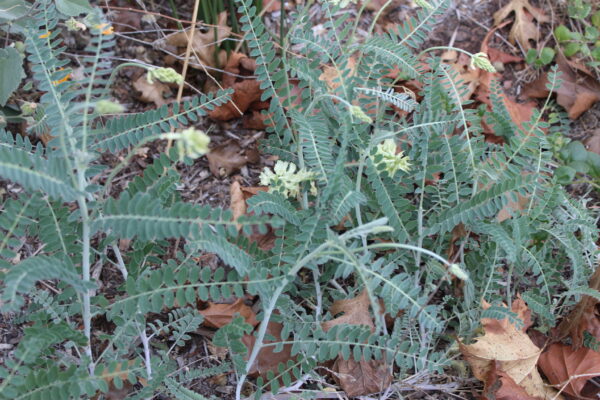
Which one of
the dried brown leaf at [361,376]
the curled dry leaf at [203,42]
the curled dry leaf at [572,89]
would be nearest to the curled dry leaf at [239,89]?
the curled dry leaf at [203,42]

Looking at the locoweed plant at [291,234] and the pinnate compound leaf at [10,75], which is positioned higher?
the pinnate compound leaf at [10,75]

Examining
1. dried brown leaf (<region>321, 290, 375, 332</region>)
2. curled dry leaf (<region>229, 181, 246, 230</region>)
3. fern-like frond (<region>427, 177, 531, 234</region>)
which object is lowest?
dried brown leaf (<region>321, 290, 375, 332</region>)

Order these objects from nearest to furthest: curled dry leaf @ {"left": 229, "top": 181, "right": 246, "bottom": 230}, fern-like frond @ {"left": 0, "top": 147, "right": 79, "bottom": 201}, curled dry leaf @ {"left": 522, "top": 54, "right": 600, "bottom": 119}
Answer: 1. fern-like frond @ {"left": 0, "top": 147, "right": 79, "bottom": 201}
2. curled dry leaf @ {"left": 229, "top": 181, "right": 246, "bottom": 230}
3. curled dry leaf @ {"left": 522, "top": 54, "right": 600, "bottom": 119}

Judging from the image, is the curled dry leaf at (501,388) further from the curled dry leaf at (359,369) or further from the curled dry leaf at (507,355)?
the curled dry leaf at (359,369)

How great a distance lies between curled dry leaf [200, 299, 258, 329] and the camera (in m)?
1.73

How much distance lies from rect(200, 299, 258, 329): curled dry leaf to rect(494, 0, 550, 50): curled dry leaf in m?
1.66

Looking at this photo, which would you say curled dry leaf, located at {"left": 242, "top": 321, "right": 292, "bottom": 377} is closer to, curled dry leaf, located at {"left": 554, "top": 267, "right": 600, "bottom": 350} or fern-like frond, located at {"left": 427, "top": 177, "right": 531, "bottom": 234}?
fern-like frond, located at {"left": 427, "top": 177, "right": 531, "bottom": 234}

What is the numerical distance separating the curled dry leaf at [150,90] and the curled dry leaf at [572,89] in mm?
1415

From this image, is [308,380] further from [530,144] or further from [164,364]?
[530,144]

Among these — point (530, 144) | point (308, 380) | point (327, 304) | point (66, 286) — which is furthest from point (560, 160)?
point (66, 286)

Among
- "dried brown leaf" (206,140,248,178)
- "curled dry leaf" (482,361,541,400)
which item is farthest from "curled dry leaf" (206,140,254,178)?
"curled dry leaf" (482,361,541,400)

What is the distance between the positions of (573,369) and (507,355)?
0.22m

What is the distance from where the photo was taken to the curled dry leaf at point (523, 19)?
2.62 metres

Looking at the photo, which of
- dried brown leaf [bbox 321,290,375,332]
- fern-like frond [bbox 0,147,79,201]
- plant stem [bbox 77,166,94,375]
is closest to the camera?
fern-like frond [bbox 0,147,79,201]
